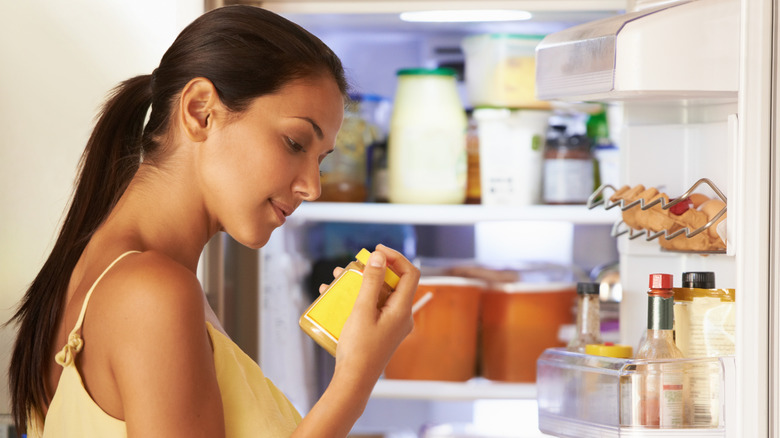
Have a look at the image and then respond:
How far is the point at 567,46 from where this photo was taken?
101 centimetres

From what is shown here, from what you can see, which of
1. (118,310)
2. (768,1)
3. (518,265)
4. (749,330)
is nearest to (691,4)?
(768,1)

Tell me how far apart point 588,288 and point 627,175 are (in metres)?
0.22

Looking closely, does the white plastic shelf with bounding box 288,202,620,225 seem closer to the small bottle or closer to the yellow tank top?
the small bottle

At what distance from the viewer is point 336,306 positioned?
0.91 meters

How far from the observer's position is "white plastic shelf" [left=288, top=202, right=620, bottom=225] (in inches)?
61.1

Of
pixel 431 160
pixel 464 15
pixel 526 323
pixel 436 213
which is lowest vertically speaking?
pixel 526 323

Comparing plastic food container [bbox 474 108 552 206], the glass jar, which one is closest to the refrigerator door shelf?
plastic food container [bbox 474 108 552 206]

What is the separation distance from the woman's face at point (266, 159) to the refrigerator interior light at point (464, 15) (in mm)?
658

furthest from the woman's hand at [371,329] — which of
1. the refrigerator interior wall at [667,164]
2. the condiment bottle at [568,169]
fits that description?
the condiment bottle at [568,169]

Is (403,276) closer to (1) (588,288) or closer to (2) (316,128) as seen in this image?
(2) (316,128)

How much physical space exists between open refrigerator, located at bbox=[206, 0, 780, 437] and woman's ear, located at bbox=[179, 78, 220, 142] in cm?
43

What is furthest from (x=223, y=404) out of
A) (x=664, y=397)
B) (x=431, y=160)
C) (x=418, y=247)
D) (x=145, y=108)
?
(x=418, y=247)

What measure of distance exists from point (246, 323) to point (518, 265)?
0.57m

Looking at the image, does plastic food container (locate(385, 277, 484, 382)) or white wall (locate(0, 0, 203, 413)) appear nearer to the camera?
white wall (locate(0, 0, 203, 413))
